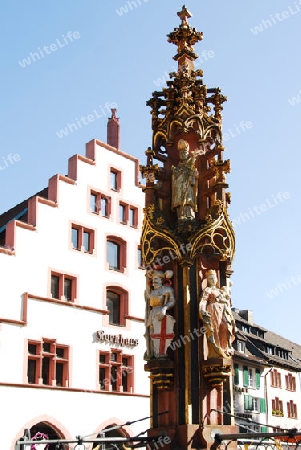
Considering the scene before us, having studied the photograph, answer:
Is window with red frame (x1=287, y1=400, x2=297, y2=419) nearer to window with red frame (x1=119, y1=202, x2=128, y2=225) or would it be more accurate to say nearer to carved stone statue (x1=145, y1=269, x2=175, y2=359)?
window with red frame (x1=119, y1=202, x2=128, y2=225)

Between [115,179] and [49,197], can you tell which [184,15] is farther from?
[115,179]

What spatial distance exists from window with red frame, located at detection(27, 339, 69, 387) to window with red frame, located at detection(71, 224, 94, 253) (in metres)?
4.34

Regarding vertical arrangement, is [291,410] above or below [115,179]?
below

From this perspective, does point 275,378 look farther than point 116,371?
Yes

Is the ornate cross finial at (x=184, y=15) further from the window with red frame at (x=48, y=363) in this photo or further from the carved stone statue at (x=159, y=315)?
the window with red frame at (x=48, y=363)

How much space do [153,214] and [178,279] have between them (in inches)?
45.8

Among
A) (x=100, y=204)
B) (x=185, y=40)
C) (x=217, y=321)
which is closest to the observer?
(x=217, y=321)

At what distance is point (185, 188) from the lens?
456 inches

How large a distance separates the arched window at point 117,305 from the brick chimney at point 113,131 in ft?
22.3

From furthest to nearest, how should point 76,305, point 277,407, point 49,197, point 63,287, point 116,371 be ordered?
point 277,407 < point 116,371 < point 49,197 < point 76,305 < point 63,287

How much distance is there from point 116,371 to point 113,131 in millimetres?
11191

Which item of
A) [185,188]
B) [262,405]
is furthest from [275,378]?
[185,188]

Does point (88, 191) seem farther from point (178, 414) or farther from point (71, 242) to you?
point (178, 414)

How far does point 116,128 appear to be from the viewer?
33.9m
